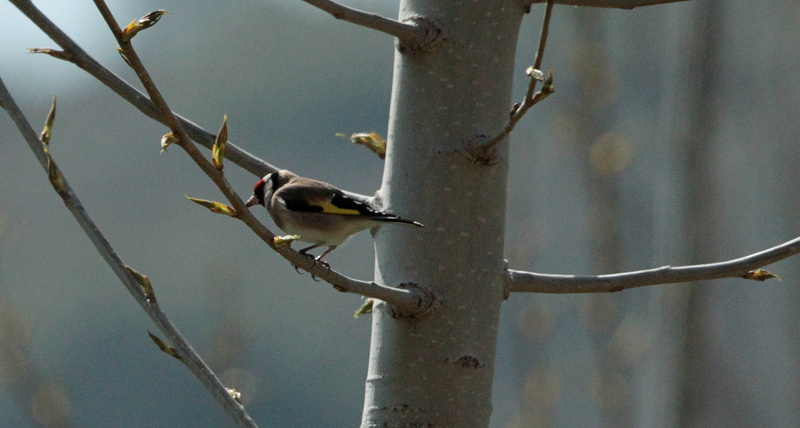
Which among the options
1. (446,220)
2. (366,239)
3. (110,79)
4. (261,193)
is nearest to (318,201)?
(261,193)

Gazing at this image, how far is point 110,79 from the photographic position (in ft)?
6.63

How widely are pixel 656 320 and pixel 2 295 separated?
3.45 metres

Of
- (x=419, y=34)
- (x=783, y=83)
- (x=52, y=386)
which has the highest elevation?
(x=783, y=83)

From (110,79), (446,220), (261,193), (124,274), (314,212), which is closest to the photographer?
(124,274)

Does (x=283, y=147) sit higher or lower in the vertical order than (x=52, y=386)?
higher

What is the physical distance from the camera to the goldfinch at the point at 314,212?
2693mm

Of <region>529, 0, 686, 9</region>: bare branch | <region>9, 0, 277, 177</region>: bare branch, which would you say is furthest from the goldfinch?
<region>529, 0, 686, 9</region>: bare branch

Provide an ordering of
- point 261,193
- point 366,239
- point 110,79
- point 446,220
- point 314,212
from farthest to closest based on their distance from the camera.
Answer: point 366,239 → point 261,193 → point 314,212 → point 446,220 → point 110,79

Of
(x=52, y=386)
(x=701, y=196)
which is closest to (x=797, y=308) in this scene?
(x=701, y=196)

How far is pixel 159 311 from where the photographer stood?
1.60 m

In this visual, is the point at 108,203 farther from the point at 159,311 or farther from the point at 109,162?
the point at 159,311

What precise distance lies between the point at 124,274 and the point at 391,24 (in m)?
0.99

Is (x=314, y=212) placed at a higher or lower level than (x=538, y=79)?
lower

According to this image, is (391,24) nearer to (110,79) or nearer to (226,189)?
(110,79)
